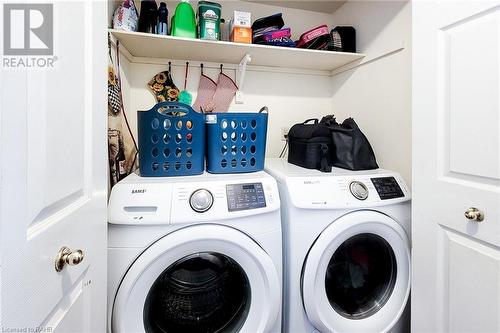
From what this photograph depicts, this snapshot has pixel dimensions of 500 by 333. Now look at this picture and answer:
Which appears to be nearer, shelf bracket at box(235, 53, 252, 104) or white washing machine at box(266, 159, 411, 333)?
white washing machine at box(266, 159, 411, 333)

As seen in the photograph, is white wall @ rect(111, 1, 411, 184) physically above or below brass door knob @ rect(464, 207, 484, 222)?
above

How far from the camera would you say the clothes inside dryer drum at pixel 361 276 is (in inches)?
48.1

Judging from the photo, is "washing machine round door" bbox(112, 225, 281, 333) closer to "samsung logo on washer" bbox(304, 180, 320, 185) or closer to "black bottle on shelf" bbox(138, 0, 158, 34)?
"samsung logo on washer" bbox(304, 180, 320, 185)

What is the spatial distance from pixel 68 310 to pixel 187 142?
733 millimetres

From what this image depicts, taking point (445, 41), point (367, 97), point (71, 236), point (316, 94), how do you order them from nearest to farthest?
point (71, 236), point (445, 41), point (367, 97), point (316, 94)

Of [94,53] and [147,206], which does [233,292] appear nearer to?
[147,206]

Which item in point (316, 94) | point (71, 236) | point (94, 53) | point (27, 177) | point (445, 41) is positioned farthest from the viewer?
point (316, 94)

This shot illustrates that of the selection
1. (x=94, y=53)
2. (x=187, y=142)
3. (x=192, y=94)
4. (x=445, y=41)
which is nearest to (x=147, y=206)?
(x=187, y=142)

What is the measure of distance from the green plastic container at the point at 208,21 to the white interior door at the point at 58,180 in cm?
68

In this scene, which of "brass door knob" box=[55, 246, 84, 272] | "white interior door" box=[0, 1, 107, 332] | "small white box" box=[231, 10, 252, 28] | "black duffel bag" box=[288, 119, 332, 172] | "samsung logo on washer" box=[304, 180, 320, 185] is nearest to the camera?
"white interior door" box=[0, 1, 107, 332]

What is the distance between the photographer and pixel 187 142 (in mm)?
1179

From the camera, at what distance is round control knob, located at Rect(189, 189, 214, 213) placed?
985 millimetres

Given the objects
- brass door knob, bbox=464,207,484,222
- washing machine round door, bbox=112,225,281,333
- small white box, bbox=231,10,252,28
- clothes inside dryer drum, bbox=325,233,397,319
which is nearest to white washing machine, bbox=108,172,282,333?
washing machine round door, bbox=112,225,281,333

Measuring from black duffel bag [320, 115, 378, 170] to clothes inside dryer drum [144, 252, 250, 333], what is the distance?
2.61 ft
